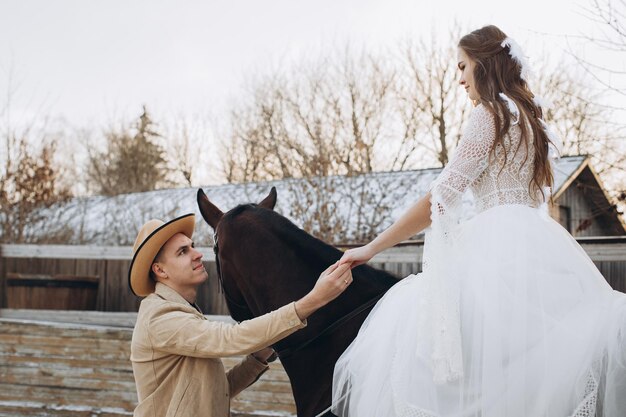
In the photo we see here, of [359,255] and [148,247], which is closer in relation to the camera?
[359,255]

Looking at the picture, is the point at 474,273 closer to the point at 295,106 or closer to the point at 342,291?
the point at 342,291

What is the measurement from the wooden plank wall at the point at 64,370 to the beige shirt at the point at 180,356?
13.1ft

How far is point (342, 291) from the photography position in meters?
2.42

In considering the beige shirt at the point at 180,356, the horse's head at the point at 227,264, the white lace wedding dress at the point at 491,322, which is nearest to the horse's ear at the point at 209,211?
the horse's head at the point at 227,264

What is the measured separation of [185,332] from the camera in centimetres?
258

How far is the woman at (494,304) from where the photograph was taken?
1879 millimetres

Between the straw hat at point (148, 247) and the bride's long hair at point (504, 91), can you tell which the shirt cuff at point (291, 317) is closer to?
the straw hat at point (148, 247)

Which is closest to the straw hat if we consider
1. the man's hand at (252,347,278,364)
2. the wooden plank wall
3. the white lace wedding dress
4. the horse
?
the horse

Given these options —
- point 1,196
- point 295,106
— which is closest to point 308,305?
point 1,196

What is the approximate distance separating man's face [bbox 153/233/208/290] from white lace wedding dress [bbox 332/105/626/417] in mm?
974

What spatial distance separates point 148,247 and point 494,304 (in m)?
1.58

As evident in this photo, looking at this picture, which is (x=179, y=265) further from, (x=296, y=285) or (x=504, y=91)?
(x=504, y=91)

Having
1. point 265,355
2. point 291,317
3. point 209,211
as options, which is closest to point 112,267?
point 265,355

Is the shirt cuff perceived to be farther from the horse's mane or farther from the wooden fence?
the wooden fence
